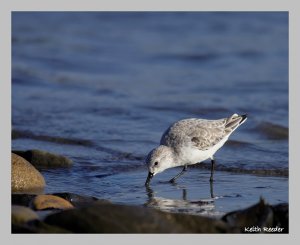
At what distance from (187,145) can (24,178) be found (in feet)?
7.92

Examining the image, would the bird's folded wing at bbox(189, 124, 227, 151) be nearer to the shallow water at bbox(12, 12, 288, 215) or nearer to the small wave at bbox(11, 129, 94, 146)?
the shallow water at bbox(12, 12, 288, 215)

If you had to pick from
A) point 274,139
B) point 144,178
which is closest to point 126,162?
point 144,178

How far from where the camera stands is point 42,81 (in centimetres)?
1562

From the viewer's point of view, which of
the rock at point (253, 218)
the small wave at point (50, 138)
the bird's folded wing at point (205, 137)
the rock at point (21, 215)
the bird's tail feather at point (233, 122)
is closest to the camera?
the rock at point (21, 215)

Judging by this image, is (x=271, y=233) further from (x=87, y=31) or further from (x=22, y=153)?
(x=87, y=31)

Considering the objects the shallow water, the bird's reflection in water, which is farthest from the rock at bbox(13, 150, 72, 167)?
the bird's reflection in water

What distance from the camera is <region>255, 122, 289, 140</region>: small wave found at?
1169cm

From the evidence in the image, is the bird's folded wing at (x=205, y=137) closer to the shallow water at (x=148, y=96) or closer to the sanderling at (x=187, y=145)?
the sanderling at (x=187, y=145)

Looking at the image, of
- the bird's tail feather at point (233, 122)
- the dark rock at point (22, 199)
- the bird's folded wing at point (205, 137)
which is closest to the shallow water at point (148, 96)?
the bird's folded wing at point (205, 137)

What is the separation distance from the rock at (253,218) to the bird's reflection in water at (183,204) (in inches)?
36.5

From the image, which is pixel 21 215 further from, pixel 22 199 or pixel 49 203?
pixel 22 199

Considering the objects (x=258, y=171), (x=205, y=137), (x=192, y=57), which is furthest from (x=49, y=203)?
(x=192, y=57)

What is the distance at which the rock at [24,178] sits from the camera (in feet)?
26.9

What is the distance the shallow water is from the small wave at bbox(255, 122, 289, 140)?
19 millimetres
